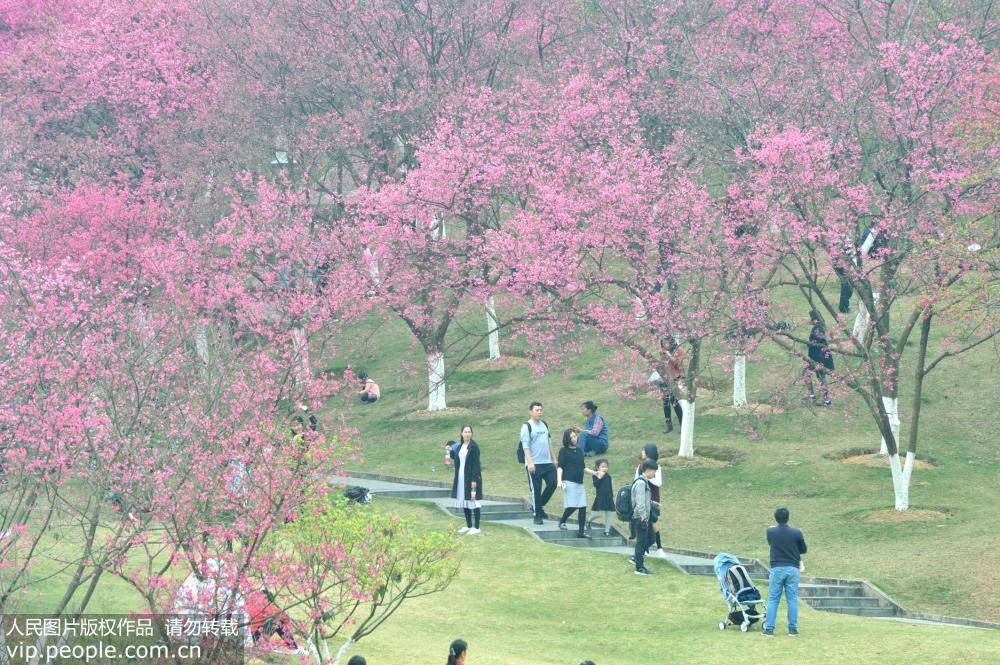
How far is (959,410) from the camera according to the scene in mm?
33250

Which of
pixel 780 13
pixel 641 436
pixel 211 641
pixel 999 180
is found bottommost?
pixel 211 641

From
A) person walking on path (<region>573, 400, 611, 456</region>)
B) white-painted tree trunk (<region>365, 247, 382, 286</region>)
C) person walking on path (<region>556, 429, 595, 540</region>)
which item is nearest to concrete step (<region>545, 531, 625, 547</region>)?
person walking on path (<region>556, 429, 595, 540</region>)

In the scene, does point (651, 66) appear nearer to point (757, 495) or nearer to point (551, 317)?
point (551, 317)

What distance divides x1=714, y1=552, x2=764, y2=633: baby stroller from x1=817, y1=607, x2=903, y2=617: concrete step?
9.47 feet

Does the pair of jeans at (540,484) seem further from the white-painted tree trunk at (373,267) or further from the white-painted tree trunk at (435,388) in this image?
the white-painted tree trunk at (435,388)

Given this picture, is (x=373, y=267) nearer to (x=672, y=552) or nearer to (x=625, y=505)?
(x=672, y=552)

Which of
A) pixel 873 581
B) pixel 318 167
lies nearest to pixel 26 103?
pixel 318 167

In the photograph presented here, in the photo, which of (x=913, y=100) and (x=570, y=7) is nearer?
(x=913, y=100)

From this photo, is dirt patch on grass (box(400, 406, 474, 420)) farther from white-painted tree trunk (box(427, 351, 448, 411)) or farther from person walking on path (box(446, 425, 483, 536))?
person walking on path (box(446, 425, 483, 536))

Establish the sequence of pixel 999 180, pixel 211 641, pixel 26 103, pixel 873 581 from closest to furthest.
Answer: pixel 211 641, pixel 873 581, pixel 999 180, pixel 26 103

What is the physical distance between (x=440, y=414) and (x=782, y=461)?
1238 centimetres

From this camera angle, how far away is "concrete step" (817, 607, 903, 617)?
19.9 m

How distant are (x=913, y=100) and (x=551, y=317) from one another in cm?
1082

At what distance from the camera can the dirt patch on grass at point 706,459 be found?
30.4m
